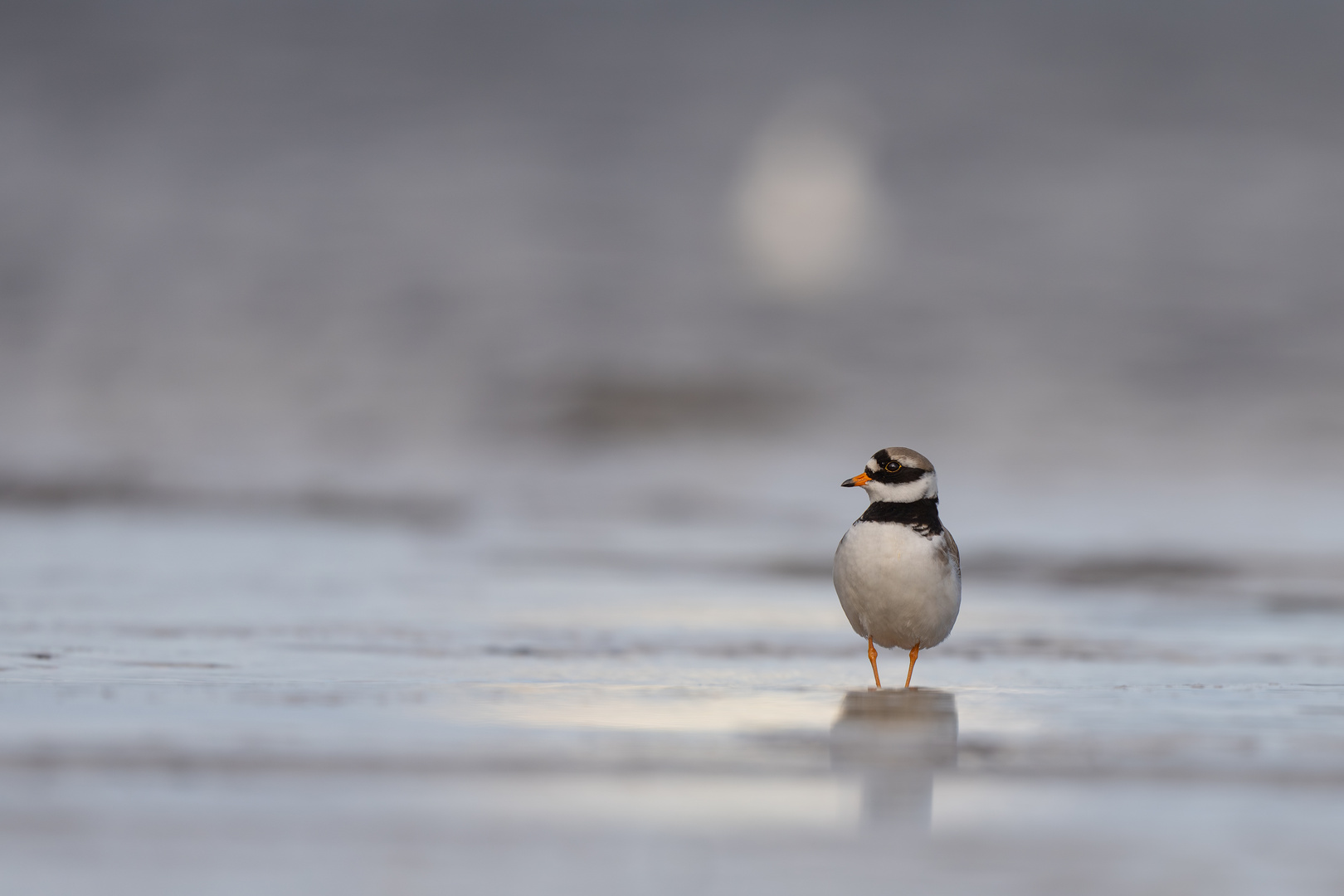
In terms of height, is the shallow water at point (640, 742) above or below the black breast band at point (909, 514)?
below

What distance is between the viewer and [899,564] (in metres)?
6.42

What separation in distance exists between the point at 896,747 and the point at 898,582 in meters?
1.91

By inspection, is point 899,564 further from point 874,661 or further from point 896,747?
point 896,747

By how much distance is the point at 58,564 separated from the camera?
941 centimetres

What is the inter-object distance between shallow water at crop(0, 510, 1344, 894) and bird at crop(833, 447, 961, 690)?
235mm

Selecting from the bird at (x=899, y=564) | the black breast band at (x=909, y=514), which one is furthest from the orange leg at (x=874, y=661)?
the black breast band at (x=909, y=514)

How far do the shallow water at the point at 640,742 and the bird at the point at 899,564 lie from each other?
0.23 m

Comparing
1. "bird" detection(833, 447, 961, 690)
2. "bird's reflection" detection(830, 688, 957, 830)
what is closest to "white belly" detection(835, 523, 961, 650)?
"bird" detection(833, 447, 961, 690)

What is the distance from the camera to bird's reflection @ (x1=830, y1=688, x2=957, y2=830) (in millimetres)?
3711

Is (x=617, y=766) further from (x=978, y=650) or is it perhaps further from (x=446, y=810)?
(x=978, y=650)

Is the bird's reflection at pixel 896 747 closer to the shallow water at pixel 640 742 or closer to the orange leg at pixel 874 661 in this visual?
the shallow water at pixel 640 742

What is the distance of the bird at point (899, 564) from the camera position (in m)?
6.42

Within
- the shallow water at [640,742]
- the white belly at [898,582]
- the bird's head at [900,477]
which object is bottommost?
the shallow water at [640,742]

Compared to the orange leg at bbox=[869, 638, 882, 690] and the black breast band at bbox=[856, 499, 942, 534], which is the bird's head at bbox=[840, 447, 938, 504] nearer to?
the black breast band at bbox=[856, 499, 942, 534]
